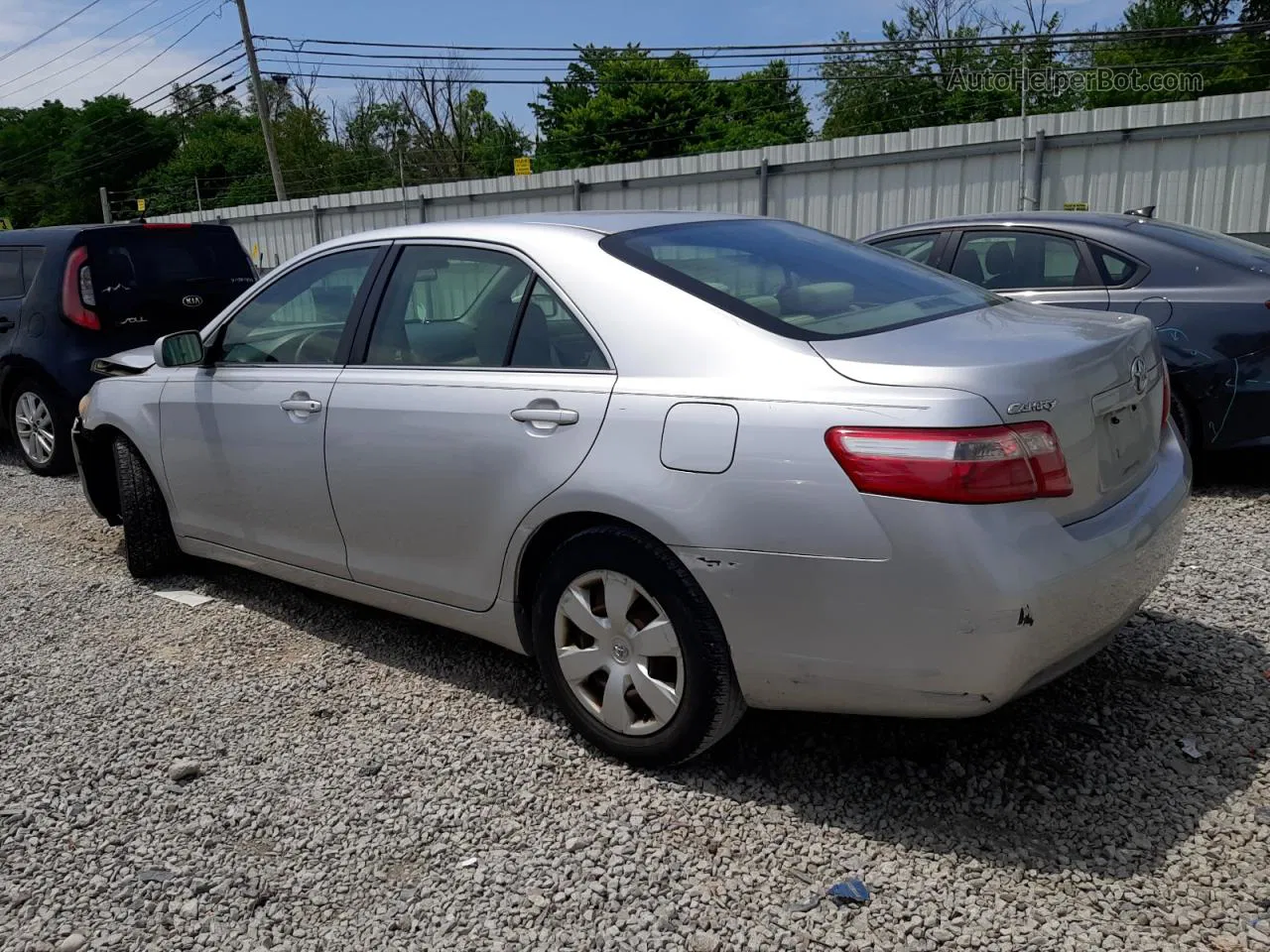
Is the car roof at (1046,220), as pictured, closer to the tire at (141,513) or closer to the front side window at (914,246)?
the front side window at (914,246)

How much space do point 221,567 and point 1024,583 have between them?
13.7 ft

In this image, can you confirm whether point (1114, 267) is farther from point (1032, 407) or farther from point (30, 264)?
point (30, 264)

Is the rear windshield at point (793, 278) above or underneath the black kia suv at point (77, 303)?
above

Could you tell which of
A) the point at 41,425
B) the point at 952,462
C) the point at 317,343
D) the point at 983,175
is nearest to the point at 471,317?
the point at 317,343

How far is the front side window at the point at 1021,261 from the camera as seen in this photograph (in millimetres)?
6102

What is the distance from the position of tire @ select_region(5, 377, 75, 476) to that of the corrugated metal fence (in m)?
9.66

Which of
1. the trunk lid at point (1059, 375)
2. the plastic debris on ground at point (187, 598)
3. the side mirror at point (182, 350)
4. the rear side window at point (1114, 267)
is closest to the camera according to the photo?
the trunk lid at point (1059, 375)

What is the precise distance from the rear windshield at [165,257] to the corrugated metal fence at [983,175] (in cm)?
822

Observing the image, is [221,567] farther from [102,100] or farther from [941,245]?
[102,100]

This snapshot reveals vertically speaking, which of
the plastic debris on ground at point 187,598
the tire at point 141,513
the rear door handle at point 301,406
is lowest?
the plastic debris on ground at point 187,598

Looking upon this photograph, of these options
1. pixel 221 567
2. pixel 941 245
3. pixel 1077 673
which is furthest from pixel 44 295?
pixel 1077 673

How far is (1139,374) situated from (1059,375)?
56cm

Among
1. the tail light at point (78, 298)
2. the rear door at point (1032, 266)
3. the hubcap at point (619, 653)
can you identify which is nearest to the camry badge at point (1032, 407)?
the hubcap at point (619, 653)

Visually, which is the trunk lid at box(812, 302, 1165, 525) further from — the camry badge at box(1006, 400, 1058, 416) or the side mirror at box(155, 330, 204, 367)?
the side mirror at box(155, 330, 204, 367)
